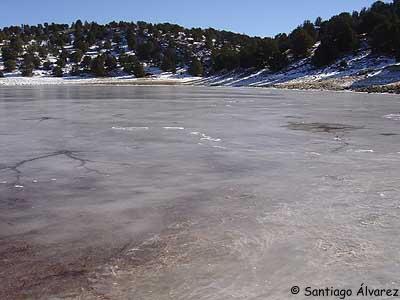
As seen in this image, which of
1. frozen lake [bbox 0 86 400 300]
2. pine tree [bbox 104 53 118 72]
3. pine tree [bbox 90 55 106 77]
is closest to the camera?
frozen lake [bbox 0 86 400 300]

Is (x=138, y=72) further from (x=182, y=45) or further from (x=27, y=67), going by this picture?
(x=182, y=45)

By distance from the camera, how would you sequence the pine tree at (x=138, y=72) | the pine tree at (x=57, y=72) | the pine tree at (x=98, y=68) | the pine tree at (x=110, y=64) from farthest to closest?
the pine tree at (x=110, y=64) < the pine tree at (x=57, y=72) < the pine tree at (x=98, y=68) < the pine tree at (x=138, y=72)

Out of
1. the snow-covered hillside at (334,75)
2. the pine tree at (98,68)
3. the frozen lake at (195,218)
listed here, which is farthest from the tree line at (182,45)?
the frozen lake at (195,218)

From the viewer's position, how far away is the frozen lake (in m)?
4.29

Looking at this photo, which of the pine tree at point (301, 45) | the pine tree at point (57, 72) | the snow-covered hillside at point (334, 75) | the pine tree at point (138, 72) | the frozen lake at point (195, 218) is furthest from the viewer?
the pine tree at point (57, 72)

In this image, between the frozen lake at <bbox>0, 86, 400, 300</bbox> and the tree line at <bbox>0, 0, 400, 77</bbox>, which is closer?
the frozen lake at <bbox>0, 86, 400, 300</bbox>

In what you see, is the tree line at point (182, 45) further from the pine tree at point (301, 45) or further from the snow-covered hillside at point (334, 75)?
the snow-covered hillside at point (334, 75)

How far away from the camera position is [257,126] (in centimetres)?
1614

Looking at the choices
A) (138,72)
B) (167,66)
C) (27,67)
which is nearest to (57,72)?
(27,67)

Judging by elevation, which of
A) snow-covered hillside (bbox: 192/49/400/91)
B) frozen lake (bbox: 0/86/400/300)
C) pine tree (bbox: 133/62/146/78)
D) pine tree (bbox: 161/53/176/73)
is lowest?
frozen lake (bbox: 0/86/400/300)

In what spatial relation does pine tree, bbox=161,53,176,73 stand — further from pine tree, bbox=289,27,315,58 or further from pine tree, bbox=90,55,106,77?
pine tree, bbox=289,27,315,58

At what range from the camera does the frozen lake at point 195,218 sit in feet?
14.1

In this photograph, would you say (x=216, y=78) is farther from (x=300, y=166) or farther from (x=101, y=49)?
(x=300, y=166)

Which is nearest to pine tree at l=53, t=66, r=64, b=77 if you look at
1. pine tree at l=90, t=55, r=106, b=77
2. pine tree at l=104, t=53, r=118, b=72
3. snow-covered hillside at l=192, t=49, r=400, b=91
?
pine tree at l=90, t=55, r=106, b=77
